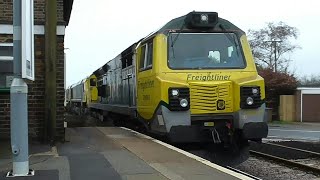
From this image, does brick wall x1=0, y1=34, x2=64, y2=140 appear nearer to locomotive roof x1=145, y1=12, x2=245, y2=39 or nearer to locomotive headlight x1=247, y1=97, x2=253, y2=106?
locomotive roof x1=145, y1=12, x2=245, y2=39

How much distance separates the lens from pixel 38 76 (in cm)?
1123

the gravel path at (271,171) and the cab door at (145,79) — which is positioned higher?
the cab door at (145,79)

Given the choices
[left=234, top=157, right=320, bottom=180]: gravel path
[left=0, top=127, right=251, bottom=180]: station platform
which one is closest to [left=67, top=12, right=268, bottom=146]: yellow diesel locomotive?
[left=0, top=127, right=251, bottom=180]: station platform

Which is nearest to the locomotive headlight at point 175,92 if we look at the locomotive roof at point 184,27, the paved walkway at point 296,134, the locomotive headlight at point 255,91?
the locomotive roof at point 184,27

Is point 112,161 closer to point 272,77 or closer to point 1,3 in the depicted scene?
point 1,3

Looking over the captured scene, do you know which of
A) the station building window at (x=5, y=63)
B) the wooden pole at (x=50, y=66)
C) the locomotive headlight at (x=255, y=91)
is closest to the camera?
the locomotive headlight at (x=255, y=91)

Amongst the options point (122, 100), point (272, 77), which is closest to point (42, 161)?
point (122, 100)

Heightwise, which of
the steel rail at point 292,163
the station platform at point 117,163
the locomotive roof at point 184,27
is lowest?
the steel rail at point 292,163

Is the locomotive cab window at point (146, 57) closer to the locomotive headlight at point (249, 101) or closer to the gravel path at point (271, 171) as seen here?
the locomotive headlight at point (249, 101)

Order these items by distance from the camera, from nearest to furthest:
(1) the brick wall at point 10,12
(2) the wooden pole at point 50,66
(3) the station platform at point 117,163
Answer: (3) the station platform at point 117,163, (2) the wooden pole at point 50,66, (1) the brick wall at point 10,12

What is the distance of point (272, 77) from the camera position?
42.5 m

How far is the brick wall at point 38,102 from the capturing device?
36.5 ft

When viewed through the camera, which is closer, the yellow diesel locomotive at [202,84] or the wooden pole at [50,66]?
the yellow diesel locomotive at [202,84]

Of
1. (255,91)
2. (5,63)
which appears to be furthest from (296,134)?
(5,63)
